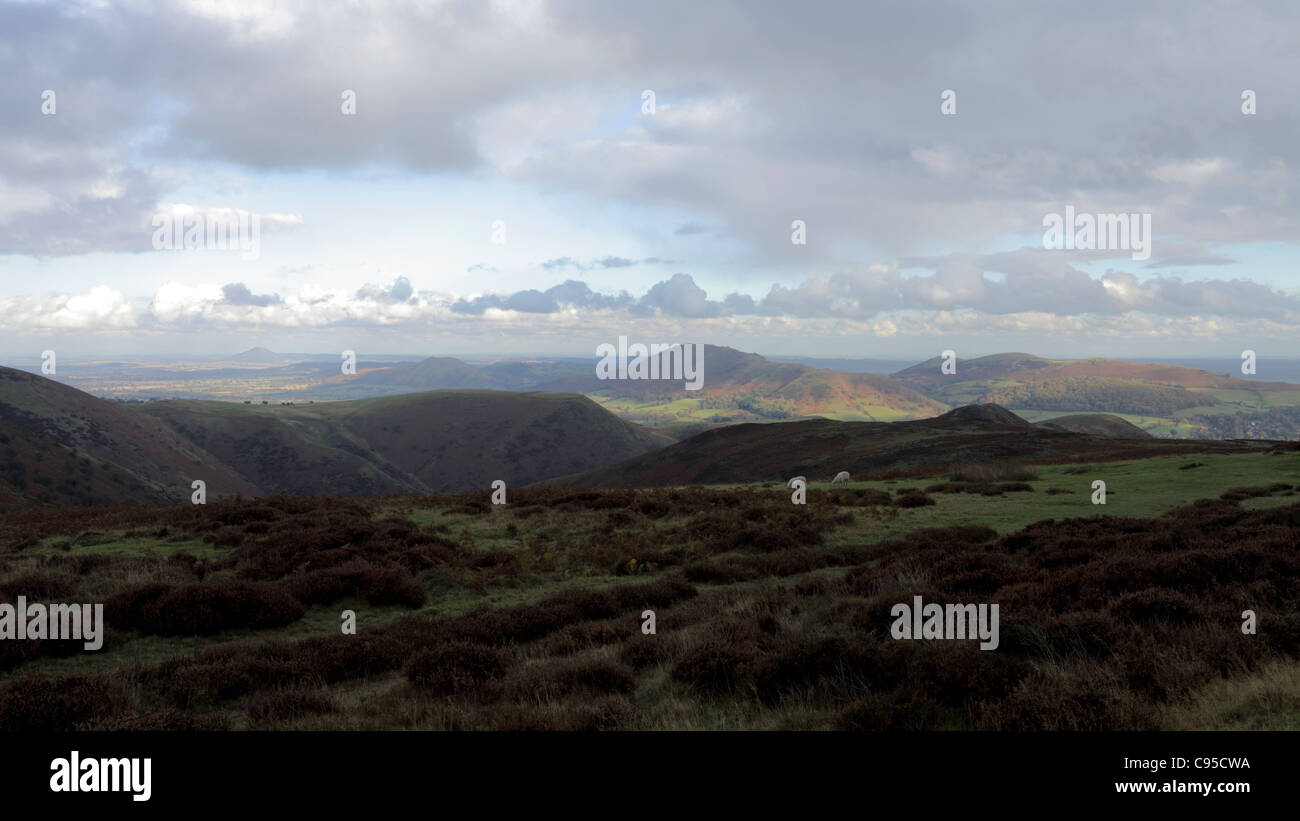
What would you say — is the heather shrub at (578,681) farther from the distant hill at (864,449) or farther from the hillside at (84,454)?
the hillside at (84,454)

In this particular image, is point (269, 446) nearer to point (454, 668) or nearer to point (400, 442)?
point (400, 442)

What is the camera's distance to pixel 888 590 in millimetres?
12797

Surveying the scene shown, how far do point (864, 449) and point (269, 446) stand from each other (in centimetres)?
13144

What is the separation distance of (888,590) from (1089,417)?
15237 centimetres

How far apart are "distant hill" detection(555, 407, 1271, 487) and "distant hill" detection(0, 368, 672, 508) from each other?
168 feet

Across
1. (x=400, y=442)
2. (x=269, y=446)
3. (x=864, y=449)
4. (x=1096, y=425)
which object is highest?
(x=864, y=449)

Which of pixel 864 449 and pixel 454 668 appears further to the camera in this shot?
pixel 864 449

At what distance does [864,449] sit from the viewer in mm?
63344

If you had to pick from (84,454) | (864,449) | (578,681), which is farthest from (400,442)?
(578,681)

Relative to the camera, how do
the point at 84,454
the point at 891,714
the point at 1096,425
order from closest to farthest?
1. the point at 891,714
2. the point at 84,454
3. the point at 1096,425

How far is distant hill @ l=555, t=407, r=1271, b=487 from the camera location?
48594mm

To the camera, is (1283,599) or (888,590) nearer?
(1283,599)
